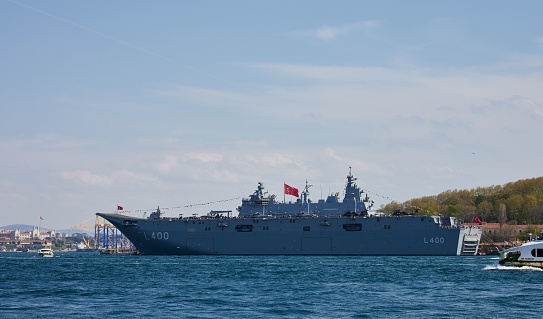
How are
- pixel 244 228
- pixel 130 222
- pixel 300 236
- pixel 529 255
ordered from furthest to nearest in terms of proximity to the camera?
pixel 130 222 → pixel 244 228 → pixel 300 236 → pixel 529 255

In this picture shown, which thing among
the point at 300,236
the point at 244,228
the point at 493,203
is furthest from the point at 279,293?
the point at 493,203

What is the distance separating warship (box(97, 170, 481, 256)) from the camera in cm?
8219

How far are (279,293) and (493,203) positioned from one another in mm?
112043

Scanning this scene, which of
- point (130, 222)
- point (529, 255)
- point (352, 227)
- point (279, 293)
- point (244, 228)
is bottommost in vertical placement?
point (279, 293)

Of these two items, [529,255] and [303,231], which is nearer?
[529,255]

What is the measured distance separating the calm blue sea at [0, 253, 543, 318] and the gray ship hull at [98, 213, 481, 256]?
84.8 ft

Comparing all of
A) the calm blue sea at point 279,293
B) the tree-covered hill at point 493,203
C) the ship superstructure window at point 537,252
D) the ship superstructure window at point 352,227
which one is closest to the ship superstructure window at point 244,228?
the ship superstructure window at point 352,227

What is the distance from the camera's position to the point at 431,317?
30000 millimetres

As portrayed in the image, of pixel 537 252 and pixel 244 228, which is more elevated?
pixel 244 228

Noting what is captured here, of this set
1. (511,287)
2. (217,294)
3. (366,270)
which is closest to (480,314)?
(511,287)

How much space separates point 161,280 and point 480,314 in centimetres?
2211

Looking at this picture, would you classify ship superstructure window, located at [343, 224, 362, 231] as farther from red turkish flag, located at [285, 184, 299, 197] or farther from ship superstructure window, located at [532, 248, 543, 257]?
ship superstructure window, located at [532, 248, 543, 257]

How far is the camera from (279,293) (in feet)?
128

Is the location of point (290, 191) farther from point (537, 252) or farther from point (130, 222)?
point (537, 252)
